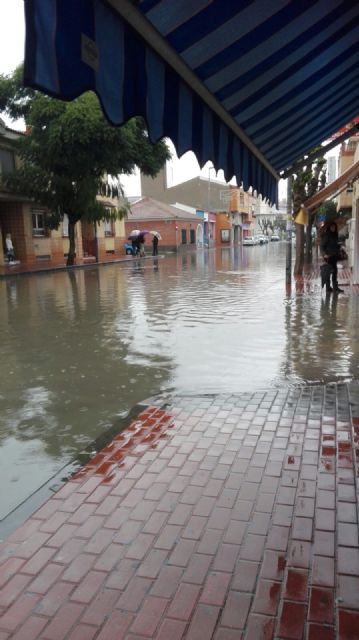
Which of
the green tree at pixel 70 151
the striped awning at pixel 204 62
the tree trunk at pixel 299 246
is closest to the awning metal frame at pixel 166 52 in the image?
the striped awning at pixel 204 62

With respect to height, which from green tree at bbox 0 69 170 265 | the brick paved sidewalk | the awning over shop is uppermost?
green tree at bbox 0 69 170 265

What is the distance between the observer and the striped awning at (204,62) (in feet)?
5.32

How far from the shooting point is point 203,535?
2904 millimetres

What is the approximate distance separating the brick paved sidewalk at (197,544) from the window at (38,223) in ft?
83.0

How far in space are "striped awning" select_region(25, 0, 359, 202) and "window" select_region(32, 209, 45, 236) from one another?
25.5 meters

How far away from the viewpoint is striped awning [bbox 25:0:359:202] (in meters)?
1.62

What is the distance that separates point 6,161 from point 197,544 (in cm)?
2551

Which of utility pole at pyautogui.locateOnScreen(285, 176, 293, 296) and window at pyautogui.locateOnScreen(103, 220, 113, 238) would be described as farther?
window at pyautogui.locateOnScreen(103, 220, 113, 238)

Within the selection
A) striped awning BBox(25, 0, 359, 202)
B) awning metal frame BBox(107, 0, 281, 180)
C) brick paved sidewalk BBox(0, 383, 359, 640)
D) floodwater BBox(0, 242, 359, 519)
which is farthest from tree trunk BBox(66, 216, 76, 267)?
awning metal frame BBox(107, 0, 281, 180)

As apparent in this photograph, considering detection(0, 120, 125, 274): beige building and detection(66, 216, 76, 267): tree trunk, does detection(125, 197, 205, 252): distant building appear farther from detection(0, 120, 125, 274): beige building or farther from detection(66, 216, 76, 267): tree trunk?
detection(66, 216, 76, 267): tree trunk

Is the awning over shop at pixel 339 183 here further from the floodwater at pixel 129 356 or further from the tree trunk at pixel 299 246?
the tree trunk at pixel 299 246

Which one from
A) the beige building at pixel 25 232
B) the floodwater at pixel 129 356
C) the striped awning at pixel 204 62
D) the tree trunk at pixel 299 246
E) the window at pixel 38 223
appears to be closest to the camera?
the striped awning at pixel 204 62

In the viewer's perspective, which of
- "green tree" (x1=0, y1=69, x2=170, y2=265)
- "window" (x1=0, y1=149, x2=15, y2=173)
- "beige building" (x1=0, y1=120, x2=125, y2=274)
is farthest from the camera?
"window" (x1=0, y1=149, x2=15, y2=173)

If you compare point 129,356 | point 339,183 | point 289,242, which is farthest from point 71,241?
point 129,356
